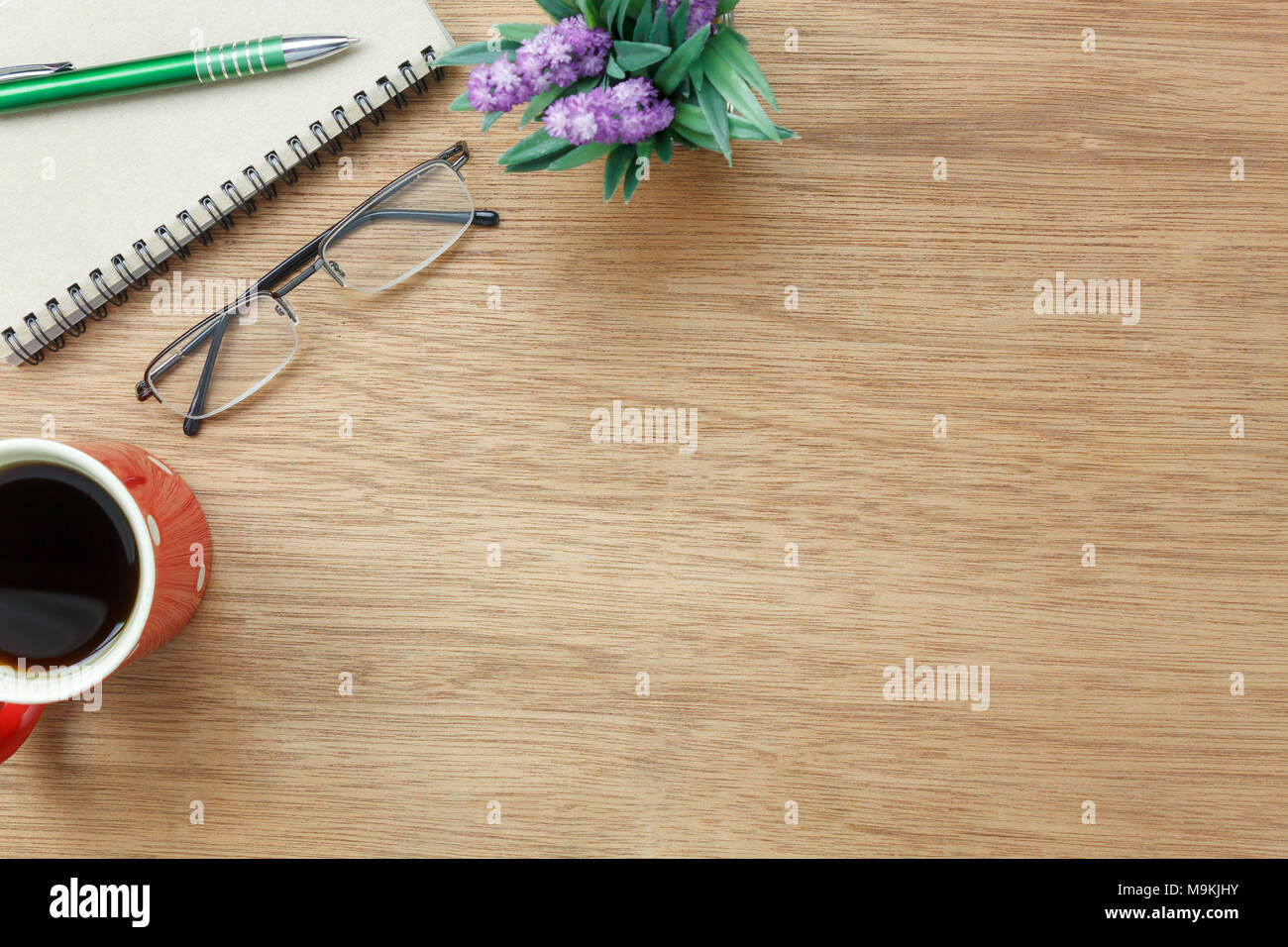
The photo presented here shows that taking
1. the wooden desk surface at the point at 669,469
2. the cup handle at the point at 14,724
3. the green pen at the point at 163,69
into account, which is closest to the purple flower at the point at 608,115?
the wooden desk surface at the point at 669,469

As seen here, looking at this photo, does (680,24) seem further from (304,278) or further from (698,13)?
(304,278)

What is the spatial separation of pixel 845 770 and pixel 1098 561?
10.7 inches

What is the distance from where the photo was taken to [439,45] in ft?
2.19

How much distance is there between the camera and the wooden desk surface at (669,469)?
0.69 m

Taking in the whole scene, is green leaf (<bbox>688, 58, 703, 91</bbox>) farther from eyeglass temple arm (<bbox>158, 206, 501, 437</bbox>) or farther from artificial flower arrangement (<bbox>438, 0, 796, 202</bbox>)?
eyeglass temple arm (<bbox>158, 206, 501, 437</bbox>)

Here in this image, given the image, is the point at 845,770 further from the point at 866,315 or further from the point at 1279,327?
the point at 1279,327

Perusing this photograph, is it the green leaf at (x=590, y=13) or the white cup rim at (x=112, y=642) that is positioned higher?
the green leaf at (x=590, y=13)

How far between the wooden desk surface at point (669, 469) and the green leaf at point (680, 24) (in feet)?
0.36

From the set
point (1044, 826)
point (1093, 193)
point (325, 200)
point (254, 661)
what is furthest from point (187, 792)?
point (1093, 193)

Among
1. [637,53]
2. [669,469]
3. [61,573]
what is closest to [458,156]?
[637,53]

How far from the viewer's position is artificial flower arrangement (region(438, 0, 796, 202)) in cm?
57

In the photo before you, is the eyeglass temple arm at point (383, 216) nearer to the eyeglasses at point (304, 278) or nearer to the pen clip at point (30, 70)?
the eyeglasses at point (304, 278)

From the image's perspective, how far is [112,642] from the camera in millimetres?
550

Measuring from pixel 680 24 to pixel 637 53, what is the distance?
0.04m
